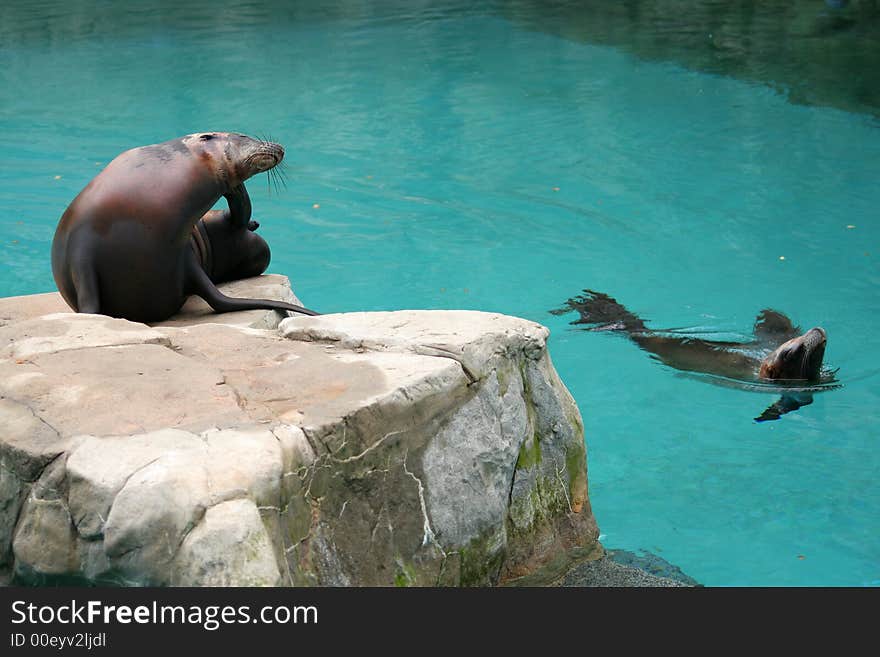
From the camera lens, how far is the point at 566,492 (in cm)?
374

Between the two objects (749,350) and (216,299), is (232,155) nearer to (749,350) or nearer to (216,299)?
(216,299)

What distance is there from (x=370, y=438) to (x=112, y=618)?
851mm

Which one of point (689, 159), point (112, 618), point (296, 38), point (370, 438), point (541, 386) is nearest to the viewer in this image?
point (112, 618)

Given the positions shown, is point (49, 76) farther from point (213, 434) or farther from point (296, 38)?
point (213, 434)

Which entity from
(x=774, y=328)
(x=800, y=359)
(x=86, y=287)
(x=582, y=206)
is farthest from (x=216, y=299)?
(x=582, y=206)

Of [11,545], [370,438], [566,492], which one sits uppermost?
[370,438]

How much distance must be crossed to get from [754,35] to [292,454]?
12.7 m

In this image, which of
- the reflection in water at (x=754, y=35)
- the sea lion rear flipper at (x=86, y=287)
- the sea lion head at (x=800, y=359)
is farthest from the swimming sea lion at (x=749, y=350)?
the reflection in water at (x=754, y=35)

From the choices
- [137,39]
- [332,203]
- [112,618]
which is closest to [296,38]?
[137,39]

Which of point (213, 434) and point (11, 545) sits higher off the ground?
point (213, 434)

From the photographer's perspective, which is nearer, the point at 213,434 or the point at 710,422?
the point at 213,434

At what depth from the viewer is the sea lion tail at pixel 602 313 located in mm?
6668

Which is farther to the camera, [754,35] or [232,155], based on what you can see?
[754,35]

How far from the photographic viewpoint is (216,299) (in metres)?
4.82
